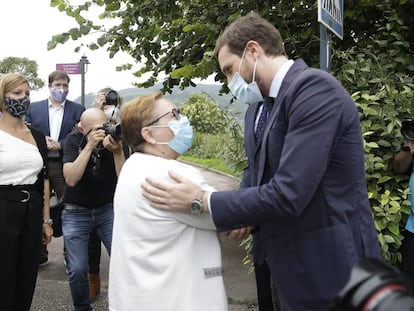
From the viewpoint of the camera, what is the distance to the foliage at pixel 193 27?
418 cm

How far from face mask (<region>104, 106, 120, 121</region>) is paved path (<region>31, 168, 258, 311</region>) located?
169 centimetres

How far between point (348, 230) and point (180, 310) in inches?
27.7

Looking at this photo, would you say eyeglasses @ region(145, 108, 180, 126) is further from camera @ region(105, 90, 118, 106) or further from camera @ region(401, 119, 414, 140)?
camera @ region(105, 90, 118, 106)

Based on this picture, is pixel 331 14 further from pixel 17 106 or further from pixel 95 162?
pixel 17 106

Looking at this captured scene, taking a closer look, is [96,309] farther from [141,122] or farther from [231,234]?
[141,122]

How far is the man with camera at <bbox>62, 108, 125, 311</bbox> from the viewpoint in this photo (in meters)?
3.54

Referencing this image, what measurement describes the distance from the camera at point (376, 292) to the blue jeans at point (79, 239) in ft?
10.3

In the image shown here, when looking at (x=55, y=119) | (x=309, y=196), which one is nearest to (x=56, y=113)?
(x=55, y=119)

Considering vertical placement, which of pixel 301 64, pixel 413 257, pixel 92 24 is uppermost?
pixel 92 24

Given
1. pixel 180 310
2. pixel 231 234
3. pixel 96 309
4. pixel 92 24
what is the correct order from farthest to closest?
1. pixel 92 24
2. pixel 96 309
3. pixel 231 234
4. pixel 180 310

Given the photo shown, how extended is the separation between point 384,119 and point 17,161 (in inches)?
93.6

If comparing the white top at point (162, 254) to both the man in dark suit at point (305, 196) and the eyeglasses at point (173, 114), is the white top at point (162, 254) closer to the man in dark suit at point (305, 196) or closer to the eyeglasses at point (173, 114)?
the man in dark suit at point (305, 196)

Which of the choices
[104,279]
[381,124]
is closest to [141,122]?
[381,124]

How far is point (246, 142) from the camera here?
2420 mm
